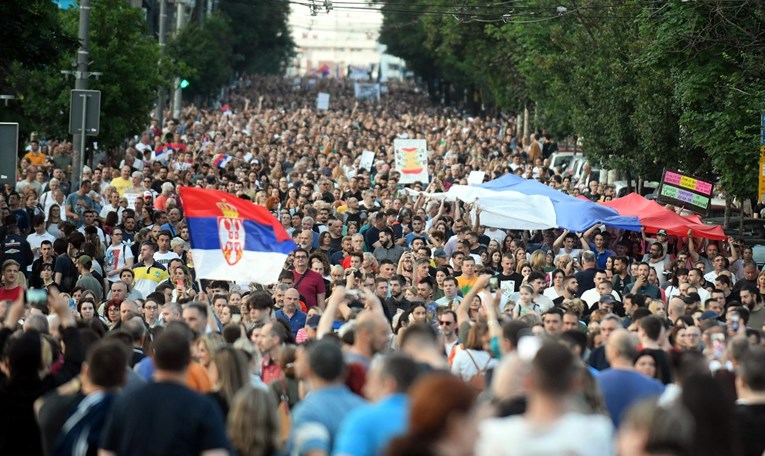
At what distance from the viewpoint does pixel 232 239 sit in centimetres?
1466

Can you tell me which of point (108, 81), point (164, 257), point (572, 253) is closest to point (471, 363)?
point (164, 257)

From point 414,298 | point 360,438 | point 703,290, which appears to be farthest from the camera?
point 703,290

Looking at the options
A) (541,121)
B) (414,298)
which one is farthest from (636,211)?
(541,121)

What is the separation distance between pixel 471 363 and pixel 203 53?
52.8 m

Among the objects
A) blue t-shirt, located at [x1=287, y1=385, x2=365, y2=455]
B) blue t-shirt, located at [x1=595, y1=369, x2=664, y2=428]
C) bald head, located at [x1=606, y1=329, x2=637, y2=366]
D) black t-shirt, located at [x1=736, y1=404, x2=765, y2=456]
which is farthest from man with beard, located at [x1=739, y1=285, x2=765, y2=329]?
blue t-shirt, located at [x1=287, y1=385, x2=365, y2=455]

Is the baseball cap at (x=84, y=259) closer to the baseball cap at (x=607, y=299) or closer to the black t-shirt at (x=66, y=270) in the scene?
the black t-shirt at (x=66, y=270)

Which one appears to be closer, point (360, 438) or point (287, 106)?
point (360, 438)

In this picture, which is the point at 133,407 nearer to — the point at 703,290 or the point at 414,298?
the point at 414,298

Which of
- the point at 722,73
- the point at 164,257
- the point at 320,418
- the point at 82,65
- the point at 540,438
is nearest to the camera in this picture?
the point at 540,438

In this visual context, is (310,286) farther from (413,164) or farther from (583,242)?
(413,164)

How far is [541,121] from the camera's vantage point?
172 feet

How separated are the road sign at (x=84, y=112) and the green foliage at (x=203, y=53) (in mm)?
15476

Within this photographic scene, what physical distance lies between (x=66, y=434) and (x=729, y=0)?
711 inches

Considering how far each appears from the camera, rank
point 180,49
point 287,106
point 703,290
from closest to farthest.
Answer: point 703,290 < point 180,49 < point 287,106
